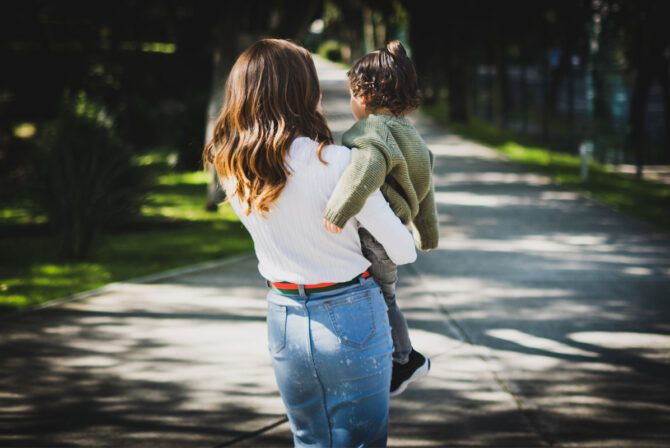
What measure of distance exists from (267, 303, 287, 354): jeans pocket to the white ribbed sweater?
0.32ft

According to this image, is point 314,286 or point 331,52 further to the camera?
point 331,52

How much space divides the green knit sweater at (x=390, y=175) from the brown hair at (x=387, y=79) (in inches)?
2.3

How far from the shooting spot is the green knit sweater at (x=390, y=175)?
207cm

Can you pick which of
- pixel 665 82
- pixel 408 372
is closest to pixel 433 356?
pixel 408 372

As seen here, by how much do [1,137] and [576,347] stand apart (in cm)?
1474

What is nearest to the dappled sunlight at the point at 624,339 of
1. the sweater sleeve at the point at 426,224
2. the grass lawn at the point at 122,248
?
the sweater sleeve at the point at 426,224

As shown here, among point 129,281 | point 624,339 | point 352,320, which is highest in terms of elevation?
point 352,320

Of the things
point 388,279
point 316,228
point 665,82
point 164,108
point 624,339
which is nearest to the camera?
point 316,228

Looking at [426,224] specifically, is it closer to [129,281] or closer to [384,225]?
[384,225]

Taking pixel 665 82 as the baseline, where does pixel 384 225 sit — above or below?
below

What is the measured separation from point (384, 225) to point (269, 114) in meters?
0.46

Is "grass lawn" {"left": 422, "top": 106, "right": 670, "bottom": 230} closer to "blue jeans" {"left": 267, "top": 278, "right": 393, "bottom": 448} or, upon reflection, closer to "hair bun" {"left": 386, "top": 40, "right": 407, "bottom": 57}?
"hair bun" {"left": 386, "top": 40, "right": 407, "bottom": 57}

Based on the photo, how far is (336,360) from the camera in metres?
2.18

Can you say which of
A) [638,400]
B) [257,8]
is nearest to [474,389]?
[638,400]
